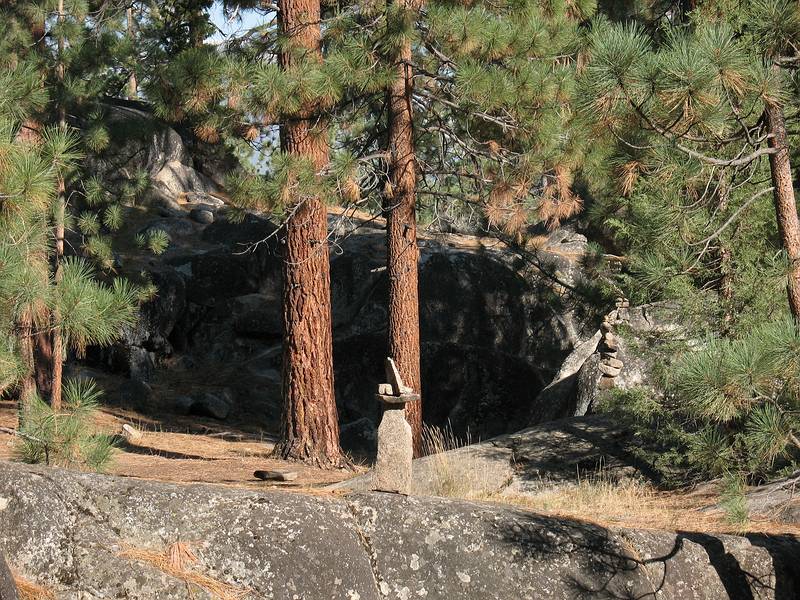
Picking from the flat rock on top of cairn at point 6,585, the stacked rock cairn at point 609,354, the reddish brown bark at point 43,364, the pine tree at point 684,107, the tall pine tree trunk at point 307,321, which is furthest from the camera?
the reddish brown bark at point 43,364

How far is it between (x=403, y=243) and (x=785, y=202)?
5996 millimetres

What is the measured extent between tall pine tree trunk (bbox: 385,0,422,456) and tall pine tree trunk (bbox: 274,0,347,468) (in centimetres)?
108

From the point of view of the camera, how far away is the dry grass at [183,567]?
593 cm

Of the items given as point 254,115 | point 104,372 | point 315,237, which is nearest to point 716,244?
point 315,237

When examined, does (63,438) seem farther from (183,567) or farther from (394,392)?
(394,392)

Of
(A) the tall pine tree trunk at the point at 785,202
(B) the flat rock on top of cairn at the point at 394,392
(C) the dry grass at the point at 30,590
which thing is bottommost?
(C) the dry grass at the point at 30,590

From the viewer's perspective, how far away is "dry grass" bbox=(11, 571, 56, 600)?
5566 millimetres

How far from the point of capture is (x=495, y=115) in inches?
529

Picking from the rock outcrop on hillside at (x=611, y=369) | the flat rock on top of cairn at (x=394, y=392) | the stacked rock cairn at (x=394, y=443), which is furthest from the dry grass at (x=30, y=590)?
the rock outcrop on hillside at (x=611, y=369)

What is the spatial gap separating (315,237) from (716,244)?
4561 millimetres

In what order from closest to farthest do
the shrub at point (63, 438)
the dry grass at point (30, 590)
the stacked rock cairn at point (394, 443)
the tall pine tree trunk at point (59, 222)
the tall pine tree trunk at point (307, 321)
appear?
the dry grass at point (30, 590) → the shrub at point (63, 438) → the stacked rock cairn at point (394, 443) → the tall pine tree trunk at point (307, 321) → the tall pine tree trunk at point (59, 222)

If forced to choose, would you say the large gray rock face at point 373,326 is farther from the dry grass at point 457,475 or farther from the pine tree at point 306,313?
the dry grass at point 457,475

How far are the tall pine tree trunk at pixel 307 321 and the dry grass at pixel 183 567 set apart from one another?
592 centimetres

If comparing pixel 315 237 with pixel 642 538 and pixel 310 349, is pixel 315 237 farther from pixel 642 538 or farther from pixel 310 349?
pixel 642 538
